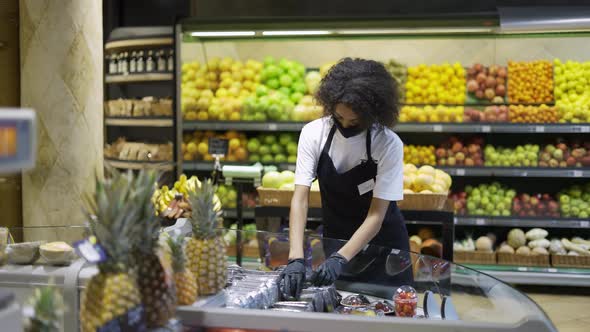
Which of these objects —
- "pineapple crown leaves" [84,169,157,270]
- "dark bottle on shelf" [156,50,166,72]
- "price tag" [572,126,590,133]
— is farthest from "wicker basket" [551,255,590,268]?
"pineapple crown leaves" [84,169,157,270]

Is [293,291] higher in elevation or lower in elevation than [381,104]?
lower

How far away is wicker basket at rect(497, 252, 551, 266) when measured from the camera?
21.6ft

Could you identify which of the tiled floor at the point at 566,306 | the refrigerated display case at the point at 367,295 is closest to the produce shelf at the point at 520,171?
the tiled floor at the point at 566,306

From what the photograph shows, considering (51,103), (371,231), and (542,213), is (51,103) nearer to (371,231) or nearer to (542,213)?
(371,231)

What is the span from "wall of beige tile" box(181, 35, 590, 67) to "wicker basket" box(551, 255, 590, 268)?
1882mm

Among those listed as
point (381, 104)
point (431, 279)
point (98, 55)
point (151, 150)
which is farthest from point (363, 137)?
A: point (151, 150)

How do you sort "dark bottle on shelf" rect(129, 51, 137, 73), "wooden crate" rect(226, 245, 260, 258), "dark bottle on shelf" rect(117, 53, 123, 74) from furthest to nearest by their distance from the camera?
"dark bottle on shelf" rect(117, 53, 123, 74), "dark bottle on shelf" rect(129, 51, 137, 73), "wooden crate" rect(226, 245, 260, 258)

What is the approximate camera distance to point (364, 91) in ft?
9.82

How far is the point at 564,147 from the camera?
262 inches

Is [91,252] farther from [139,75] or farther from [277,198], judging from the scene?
Answer: [139,75]

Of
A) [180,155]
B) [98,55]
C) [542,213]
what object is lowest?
[542,213]

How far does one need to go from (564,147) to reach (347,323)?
558 centimetres

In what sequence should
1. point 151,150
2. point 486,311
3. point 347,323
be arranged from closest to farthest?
point 347,323 → point 486,311 → point 151,150

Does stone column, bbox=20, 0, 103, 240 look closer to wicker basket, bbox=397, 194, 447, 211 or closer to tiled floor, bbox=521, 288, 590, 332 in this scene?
wicker basket, bbox=397, 194, 447, 211
